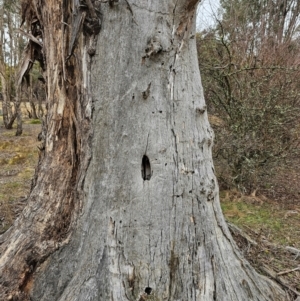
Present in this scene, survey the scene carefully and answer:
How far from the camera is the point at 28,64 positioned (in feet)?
9.26

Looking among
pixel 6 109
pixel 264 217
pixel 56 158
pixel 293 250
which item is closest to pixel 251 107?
pixel 264 217

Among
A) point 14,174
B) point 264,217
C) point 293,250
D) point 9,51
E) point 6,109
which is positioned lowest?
point 14,174

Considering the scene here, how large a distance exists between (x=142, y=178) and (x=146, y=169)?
0.23 ft

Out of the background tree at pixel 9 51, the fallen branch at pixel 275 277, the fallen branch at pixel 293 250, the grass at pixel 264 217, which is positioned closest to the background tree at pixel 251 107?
the grass at pixel 264 217

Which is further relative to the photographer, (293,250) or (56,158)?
(293,250)

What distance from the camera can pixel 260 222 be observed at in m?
4.55

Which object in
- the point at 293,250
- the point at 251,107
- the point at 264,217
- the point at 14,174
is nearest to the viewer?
the point at 293,250

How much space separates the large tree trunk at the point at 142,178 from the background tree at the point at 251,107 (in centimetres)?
345

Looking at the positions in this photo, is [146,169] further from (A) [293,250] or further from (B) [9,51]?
(B) [9,51]

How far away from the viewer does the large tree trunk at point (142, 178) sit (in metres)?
1.98

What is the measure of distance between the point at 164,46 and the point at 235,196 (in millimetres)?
4207

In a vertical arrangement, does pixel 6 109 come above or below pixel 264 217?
above

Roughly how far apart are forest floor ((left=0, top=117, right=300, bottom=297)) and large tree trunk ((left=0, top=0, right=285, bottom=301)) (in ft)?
2.94

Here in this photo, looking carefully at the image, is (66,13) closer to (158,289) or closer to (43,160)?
(43,160)
